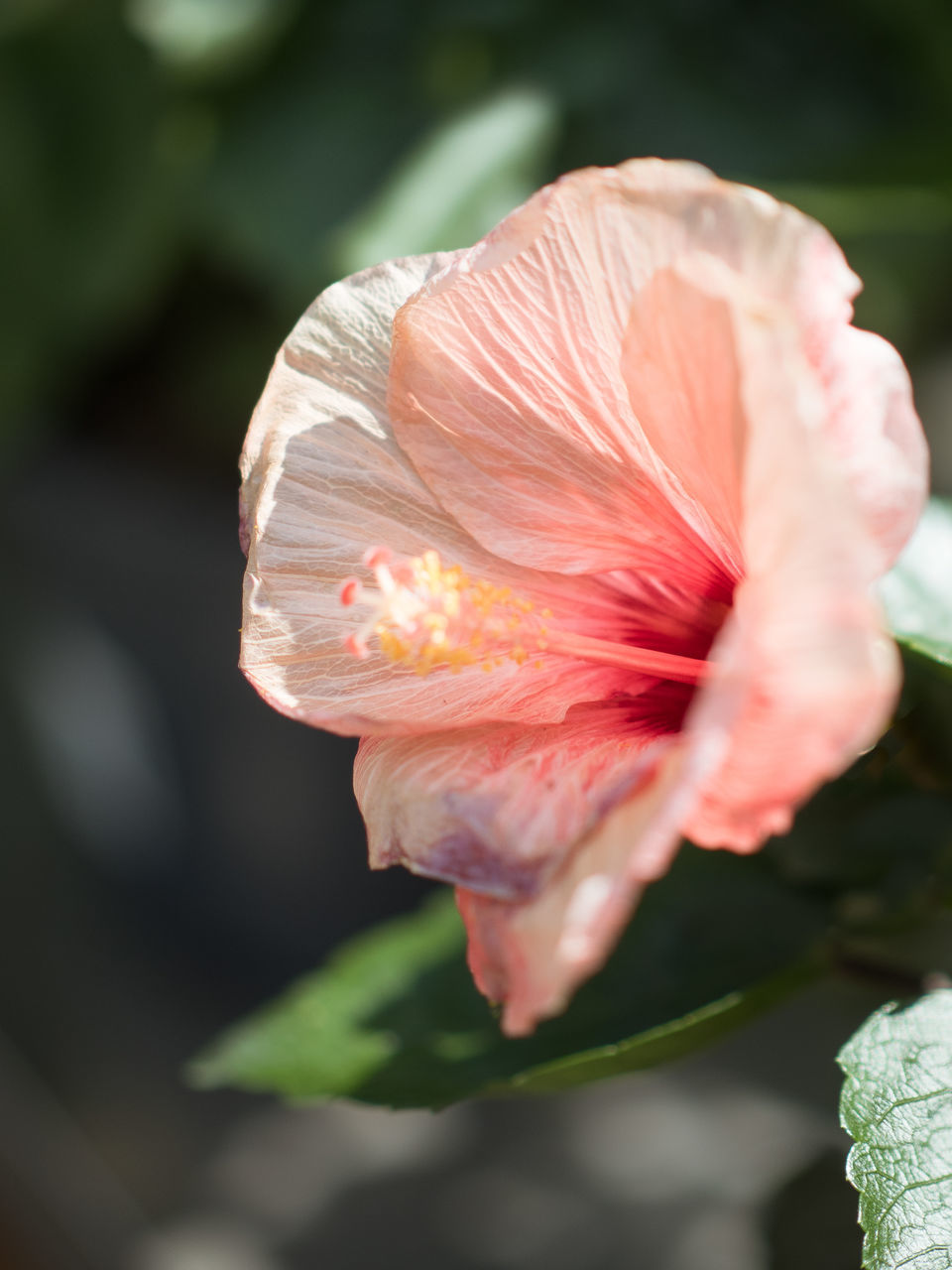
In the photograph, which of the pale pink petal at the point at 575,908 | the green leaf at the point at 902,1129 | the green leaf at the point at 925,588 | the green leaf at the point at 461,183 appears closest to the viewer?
the pale pink petal at the point at 575,908

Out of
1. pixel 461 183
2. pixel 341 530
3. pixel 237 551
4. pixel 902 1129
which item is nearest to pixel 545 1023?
pixel 902 1129

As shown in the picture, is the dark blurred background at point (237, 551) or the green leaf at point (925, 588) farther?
the dark blurred background at point (237, 551)

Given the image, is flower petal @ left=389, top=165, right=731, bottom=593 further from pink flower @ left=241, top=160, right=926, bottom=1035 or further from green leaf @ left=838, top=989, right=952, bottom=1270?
green leaf @ left=838, top=989, right=952, bottom=1270

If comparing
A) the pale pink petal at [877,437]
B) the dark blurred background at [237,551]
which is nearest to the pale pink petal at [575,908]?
the pale pink petal at [877,437]

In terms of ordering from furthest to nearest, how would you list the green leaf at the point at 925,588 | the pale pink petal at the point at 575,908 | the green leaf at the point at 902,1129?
1. the green leaf at the point at 925,588
2. the green leaf at the point at 902,1129
3. the pale pink petal at the point at 575,908

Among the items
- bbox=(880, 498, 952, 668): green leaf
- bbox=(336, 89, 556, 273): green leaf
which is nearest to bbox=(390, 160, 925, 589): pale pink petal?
bbox=(880, 498, 952, 668): green leaf

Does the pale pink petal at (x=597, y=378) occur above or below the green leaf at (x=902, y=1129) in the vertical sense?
above

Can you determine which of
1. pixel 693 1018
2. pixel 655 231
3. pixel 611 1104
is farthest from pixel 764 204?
pixel 611 1104

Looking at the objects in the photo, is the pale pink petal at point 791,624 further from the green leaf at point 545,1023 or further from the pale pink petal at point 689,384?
the green leaf at point 545,1023
